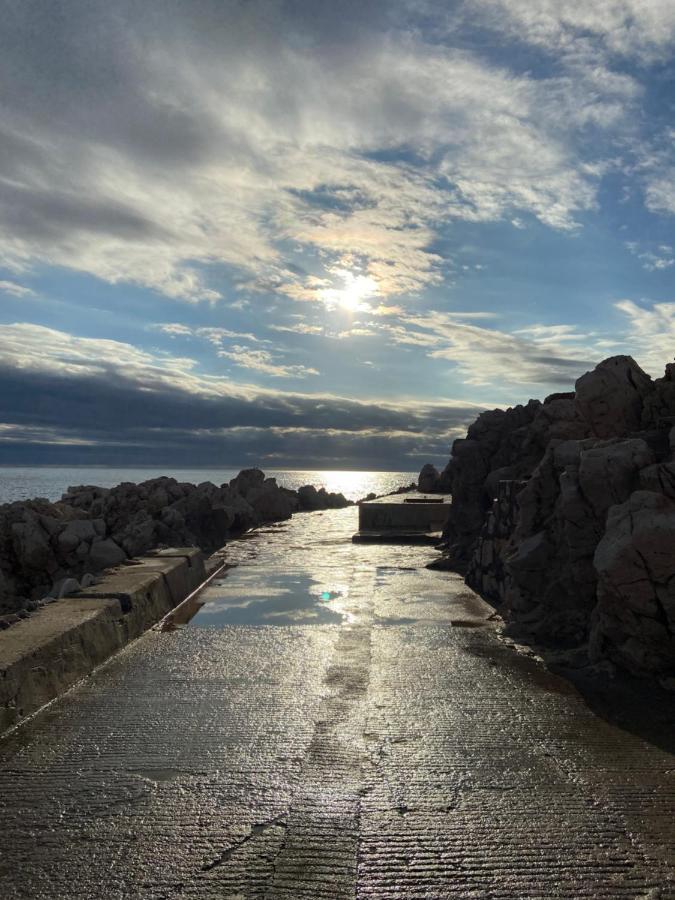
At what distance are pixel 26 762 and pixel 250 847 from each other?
1.49 m

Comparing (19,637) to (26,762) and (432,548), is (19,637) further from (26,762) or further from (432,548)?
(432,548)

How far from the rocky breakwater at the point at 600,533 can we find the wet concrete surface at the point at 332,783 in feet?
2.20

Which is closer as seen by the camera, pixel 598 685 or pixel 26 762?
pixel 26 762

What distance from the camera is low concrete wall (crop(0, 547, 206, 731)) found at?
4.41m

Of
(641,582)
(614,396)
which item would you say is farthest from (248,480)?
(641,582)

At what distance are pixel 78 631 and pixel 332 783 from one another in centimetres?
279

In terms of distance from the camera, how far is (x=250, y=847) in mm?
2805

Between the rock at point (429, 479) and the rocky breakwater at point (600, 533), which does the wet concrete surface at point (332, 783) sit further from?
the rock at point (429, 479)

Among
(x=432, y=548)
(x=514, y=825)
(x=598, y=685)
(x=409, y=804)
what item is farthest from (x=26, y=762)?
(x=432, y=548)

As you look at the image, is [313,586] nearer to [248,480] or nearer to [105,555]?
[105,555]

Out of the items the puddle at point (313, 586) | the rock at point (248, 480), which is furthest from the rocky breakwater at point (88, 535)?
the rock at point (248, 480)

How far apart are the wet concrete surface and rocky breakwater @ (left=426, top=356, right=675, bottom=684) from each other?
669 mm

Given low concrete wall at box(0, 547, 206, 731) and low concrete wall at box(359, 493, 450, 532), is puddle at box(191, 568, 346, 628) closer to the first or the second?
low concrete wall at box(0, 547, 206, 731)

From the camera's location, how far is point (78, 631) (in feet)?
17.8
